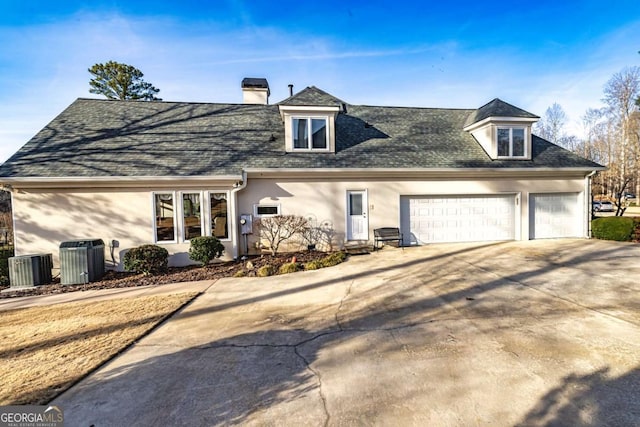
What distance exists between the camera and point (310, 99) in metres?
11.6

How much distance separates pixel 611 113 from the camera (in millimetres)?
28359

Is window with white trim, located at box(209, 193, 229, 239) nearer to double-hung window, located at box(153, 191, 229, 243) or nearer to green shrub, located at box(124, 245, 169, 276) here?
double-hung window, located at box(153, 191, 229, 243)

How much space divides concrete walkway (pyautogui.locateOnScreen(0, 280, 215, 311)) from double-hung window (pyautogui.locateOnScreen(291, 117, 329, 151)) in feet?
20.4

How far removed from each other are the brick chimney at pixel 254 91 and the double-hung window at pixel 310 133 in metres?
5.14

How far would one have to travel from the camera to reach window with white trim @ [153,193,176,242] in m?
9.64

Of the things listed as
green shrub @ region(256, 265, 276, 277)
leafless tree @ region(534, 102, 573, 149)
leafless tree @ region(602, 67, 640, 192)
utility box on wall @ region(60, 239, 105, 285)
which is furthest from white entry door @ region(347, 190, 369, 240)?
leafless tree @ region(534, 102, 573, 149)

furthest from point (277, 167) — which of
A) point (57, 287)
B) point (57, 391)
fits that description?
point (57, 391)

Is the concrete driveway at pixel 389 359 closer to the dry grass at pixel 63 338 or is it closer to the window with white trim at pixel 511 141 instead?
the dry grass at pixel 63 338

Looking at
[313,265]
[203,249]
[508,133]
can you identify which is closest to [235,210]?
[203,249]

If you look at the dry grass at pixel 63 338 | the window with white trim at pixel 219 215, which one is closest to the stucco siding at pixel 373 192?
the window with white trim at pixel 219 215

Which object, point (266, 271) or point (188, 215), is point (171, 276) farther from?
point (266, 271)

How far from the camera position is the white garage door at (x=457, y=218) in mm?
11539

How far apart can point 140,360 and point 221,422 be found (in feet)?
6.12

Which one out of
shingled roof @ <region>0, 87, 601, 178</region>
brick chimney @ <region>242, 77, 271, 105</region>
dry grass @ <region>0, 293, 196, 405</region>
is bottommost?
dry grass @ <region>0, 293, 196, 405</region>
